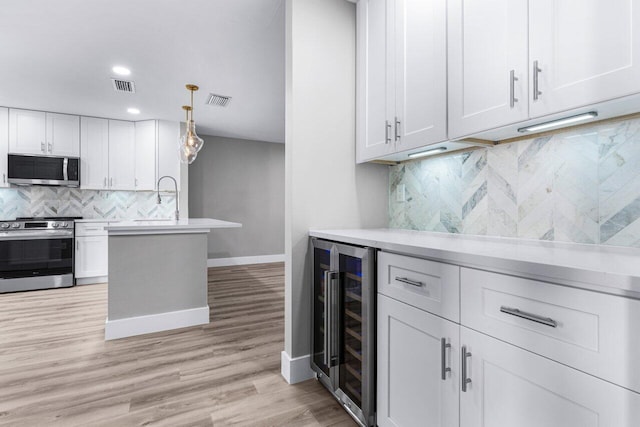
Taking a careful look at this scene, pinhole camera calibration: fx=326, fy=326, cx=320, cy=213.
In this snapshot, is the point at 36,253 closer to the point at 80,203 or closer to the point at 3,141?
the point at 80,203

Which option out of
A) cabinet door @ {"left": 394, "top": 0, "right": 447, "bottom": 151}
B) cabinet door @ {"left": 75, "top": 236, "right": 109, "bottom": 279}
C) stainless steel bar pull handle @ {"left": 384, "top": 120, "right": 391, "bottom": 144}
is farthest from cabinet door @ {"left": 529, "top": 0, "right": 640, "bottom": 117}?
cabinet door @ {"left": 75, "top": 236, "right": 109, "bottom": 279}

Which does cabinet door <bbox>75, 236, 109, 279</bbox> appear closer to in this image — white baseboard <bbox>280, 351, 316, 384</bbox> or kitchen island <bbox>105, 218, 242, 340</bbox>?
kitchen island <bbox>105, 218, 242, 340</bbox>

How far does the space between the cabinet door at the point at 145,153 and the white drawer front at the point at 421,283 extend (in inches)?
194

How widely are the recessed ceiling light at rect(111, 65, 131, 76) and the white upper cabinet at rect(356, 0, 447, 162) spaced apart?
2.56 meters

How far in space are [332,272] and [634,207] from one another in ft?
4.13

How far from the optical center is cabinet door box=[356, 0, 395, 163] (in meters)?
1.91

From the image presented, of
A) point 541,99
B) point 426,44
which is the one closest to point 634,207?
point 541,99

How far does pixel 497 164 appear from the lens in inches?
66.1

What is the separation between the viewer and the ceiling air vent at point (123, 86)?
365cm

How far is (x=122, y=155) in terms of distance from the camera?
5.17 metres

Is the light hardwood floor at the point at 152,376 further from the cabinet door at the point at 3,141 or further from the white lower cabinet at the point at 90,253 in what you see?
Result: the cabinet door at the point at 3,141

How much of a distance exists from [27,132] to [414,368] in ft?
19.3

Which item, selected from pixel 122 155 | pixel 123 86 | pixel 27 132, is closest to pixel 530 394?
pixel 123 86

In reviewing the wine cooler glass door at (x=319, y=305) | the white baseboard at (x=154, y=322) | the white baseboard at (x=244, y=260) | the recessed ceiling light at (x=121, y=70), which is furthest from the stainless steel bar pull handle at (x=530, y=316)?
the white baseboard at (x=244, y=260)
